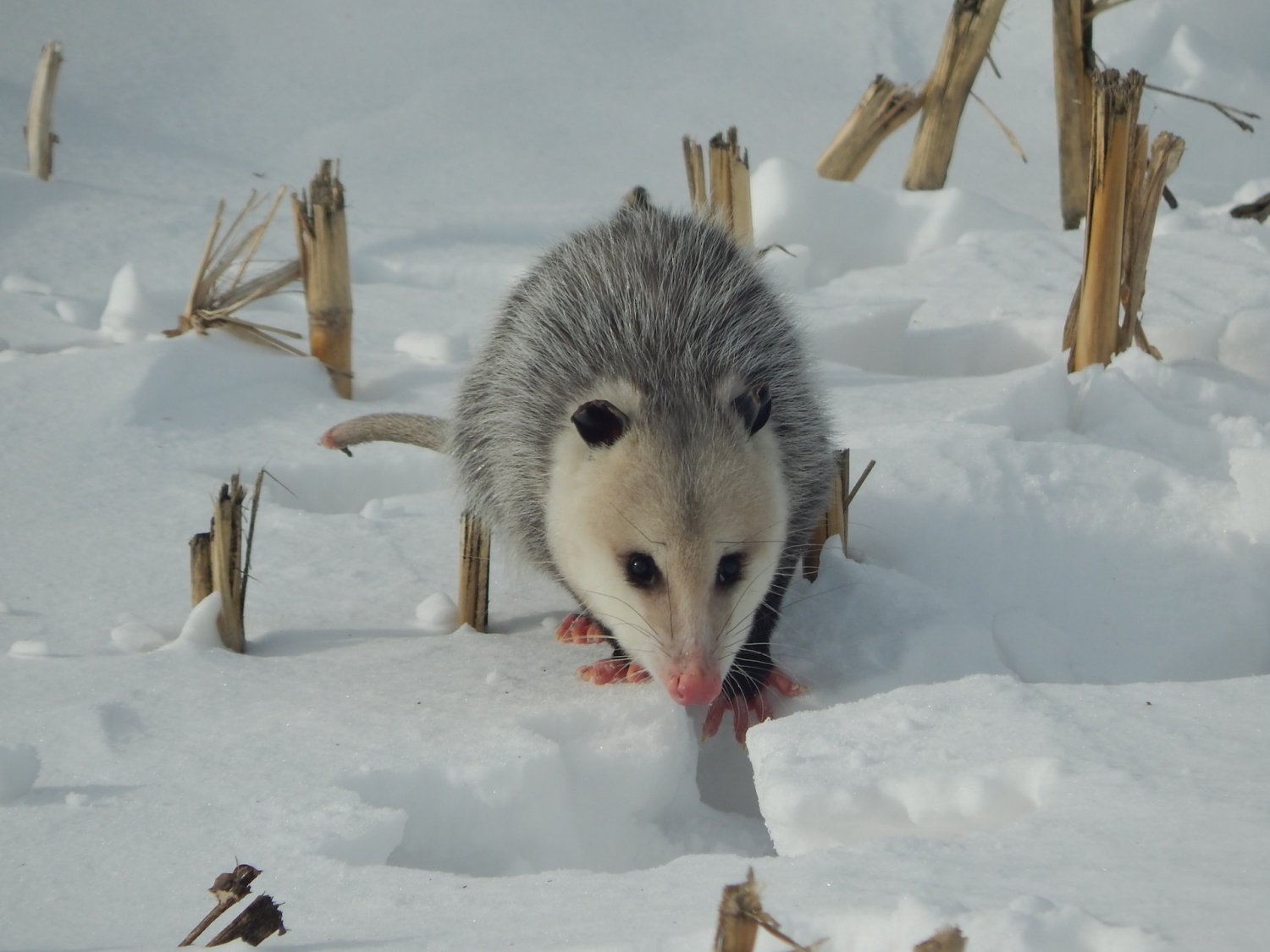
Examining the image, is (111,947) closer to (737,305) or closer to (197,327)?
(737,305)

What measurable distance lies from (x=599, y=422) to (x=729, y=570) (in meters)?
0.31

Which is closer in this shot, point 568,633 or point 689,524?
point 689,524

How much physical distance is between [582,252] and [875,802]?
1442mm

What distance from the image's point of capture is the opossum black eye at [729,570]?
77.6 inches

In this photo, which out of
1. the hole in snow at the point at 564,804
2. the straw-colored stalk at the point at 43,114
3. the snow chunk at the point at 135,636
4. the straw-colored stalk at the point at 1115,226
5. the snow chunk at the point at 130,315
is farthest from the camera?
the straw-colored stalk at the point at 43,114

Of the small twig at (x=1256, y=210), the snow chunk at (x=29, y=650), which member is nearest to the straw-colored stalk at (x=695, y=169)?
the snow chunk at (x=29, y=650)

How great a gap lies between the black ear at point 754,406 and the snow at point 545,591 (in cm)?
52

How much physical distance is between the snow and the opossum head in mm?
203

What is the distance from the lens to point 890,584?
2547 mm

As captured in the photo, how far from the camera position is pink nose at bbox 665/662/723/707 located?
1.91m

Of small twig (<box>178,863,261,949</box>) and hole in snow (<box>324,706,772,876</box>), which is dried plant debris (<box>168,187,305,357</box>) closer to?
hole in snow (<box>324,706,772,876</box>)

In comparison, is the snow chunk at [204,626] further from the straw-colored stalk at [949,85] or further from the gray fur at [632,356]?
the straw-colored stalk at [949,85]

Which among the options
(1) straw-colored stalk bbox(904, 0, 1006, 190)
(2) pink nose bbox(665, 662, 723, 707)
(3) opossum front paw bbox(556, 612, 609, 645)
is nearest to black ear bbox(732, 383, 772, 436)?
(2) pink nose bbox(665, 662, 723, 707)

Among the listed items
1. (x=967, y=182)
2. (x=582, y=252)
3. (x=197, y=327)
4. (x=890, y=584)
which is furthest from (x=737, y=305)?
(x=967, y=182)
